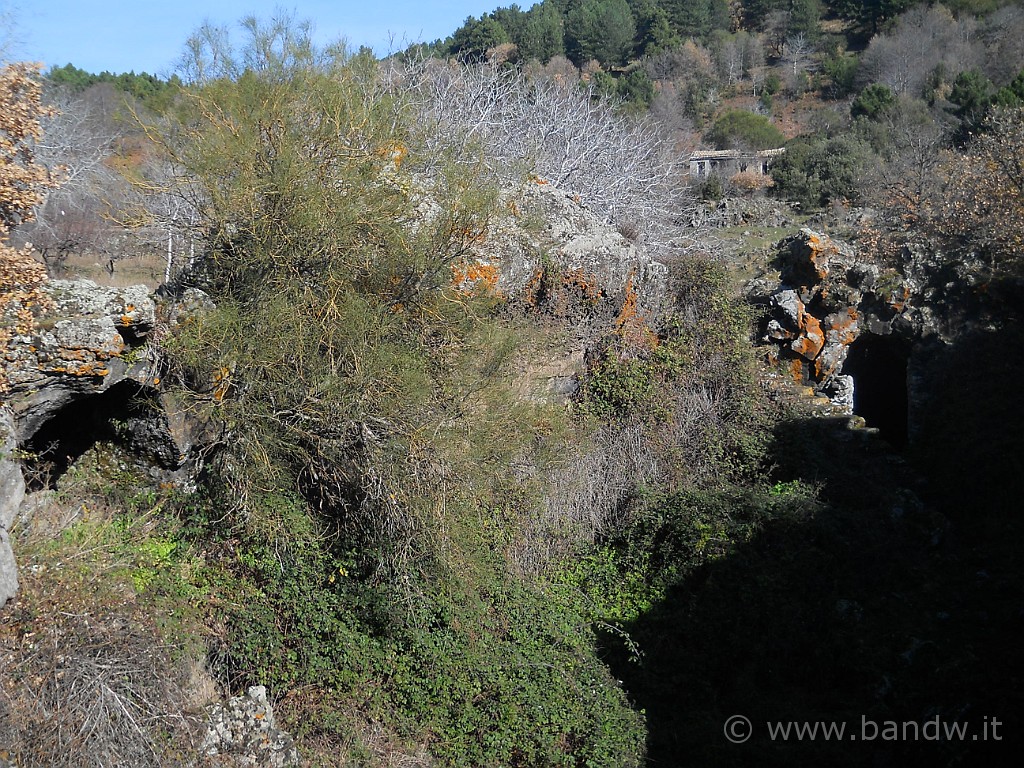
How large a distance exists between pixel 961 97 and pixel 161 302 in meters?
25.8

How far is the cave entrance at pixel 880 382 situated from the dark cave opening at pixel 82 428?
10903 millimetres

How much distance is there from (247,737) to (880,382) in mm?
11784

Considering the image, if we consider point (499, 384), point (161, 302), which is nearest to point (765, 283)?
point (499, 384)

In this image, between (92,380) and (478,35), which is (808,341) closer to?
(92,380)

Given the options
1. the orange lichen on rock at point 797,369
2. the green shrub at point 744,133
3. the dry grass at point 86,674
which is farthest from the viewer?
the green shrub at point 744,133

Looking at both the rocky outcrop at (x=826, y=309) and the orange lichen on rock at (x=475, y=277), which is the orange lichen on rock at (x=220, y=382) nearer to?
the orange lichen on rock at (x=475, y=277)

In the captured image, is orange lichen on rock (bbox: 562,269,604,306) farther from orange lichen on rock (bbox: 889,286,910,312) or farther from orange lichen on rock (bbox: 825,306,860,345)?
orange lichen on rock (bbox: 889,286,910,312)

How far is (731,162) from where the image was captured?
27.1 m

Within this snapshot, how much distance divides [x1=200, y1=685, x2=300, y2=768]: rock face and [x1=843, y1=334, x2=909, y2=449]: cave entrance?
10.6 m

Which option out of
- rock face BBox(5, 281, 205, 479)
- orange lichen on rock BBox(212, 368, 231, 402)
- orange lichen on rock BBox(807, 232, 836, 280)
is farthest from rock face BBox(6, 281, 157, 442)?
orange lichen on rock BBox(807, 232, 836, 280)

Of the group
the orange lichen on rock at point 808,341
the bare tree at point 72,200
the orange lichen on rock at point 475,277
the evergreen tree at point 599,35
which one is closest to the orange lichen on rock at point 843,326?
the orange lichen on rock at point 808,341

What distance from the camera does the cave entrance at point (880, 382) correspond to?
12.9m

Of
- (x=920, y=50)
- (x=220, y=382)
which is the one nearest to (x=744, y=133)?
(x=920, y=50)

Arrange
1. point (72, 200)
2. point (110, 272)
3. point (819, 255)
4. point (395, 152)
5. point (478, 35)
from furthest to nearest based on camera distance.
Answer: point (478, 35) → point (72, 200) → point (819, 255) → point (110, 272) → point (395, 152)
